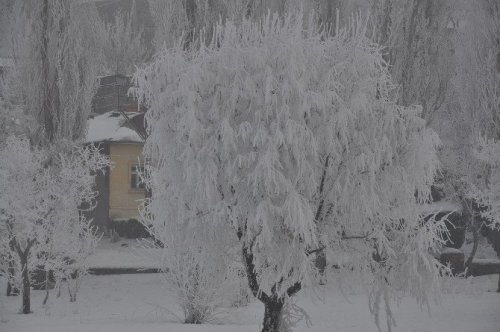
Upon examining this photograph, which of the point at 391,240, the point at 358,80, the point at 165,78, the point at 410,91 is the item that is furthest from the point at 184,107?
the point at 410,91

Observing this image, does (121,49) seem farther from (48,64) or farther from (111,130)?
(48,64)

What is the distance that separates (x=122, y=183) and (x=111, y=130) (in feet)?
7.16

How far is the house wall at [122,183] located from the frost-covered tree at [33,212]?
6928 millimetres

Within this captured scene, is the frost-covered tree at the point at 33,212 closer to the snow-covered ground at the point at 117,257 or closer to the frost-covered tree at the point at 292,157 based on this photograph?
the snow-covered ground at the point at 117,257

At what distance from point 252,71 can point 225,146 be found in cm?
109

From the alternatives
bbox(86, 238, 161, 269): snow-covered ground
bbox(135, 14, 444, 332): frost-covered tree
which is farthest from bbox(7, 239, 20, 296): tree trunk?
bbox(135, 14, 444, 332): frost-covered tree

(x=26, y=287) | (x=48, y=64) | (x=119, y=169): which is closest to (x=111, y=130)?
(x=119, y=169)

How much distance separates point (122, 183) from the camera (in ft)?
76.2

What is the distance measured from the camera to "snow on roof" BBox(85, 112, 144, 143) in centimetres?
2267

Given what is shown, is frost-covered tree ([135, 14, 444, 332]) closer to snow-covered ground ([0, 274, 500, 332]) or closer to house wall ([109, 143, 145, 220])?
snow-covered ground ([0, 274, 500, 332])

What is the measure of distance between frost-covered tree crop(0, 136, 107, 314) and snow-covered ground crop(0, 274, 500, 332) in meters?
1.29

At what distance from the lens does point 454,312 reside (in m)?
12.8

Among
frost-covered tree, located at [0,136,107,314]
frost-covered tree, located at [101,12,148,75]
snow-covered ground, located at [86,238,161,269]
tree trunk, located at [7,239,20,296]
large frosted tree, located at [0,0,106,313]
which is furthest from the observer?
frost-covered tree, located at [101,12,148,75]

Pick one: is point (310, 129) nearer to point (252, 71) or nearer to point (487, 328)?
point (252, 71)
